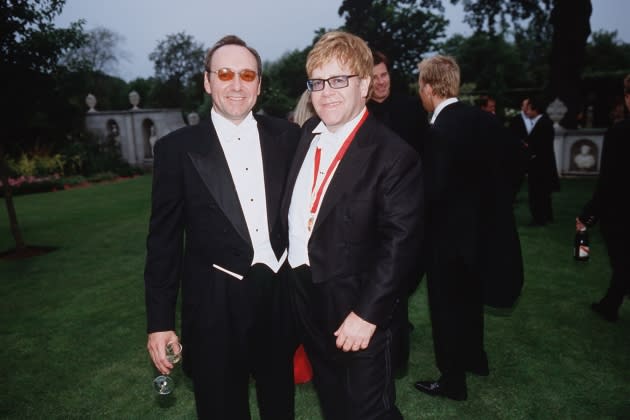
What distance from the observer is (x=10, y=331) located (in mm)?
5258

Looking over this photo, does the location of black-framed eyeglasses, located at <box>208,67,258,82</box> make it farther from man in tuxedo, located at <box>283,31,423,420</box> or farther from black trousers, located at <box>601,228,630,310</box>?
black trousers, located at <box>601,228,630,310</box>

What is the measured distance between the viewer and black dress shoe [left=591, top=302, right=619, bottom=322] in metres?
4.95

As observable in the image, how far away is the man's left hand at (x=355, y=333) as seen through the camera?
2064mm

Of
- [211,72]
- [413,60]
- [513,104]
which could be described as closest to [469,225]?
[211,72]

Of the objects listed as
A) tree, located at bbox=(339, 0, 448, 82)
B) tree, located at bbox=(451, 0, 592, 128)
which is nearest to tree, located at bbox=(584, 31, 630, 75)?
tree, located at bbox=(339, 0, 448, 82)

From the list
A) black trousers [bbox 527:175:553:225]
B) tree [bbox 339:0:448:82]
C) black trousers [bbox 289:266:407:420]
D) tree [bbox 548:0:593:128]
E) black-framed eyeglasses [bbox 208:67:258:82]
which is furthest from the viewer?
tree [bbox 339:0:448:82]

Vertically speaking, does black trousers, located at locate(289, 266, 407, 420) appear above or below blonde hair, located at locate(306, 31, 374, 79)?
below

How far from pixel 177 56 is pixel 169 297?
5560 cm

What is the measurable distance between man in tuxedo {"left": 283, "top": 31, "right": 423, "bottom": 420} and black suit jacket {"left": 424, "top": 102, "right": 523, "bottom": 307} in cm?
113

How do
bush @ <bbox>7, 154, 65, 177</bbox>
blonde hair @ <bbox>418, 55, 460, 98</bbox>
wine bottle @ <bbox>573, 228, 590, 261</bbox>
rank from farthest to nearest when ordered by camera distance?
bush @ <bbox>7, 154, 65, 177</bbox>, wine bottle @ <bbox>573, 228, 590, 261</bbox>, blonde hair @ <bbox>418, 55, 460, 98</bbox>

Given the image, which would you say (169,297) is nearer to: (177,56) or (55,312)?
(55,312)

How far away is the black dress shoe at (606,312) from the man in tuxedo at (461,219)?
226 cm

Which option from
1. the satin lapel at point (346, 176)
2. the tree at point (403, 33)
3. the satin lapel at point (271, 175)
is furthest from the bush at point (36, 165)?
the tree at point (403, 33)

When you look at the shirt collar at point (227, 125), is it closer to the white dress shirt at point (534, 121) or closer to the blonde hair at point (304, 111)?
the blonde hair at point (304, 111)
